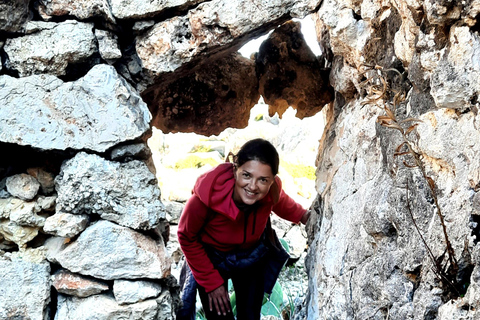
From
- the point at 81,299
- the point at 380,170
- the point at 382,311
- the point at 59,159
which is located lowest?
the point at 81,299

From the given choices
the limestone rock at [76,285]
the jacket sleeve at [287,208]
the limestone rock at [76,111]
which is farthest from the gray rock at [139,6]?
the limestone rock at [76,285]

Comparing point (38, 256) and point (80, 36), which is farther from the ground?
point (80, 36)

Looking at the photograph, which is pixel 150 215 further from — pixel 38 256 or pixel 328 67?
pixel 328 67

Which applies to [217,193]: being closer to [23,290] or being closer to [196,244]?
[196,244]

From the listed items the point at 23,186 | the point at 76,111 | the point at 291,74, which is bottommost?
the point at 23,186

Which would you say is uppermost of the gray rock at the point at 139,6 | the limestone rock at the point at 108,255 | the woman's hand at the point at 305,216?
the gray rock at the point at 139,6

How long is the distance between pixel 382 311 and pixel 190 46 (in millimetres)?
1563

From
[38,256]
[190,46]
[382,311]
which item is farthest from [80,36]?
[382,311]

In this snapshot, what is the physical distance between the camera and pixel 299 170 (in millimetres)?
8891

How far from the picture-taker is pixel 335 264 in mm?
2551

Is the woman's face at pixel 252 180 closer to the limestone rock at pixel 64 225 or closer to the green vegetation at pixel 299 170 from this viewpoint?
the limestone rock at pixel 64 225

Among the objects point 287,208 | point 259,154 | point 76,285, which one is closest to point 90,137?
point 76,285

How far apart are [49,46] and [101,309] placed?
136 cm

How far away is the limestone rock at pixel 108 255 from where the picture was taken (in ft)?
8.21
